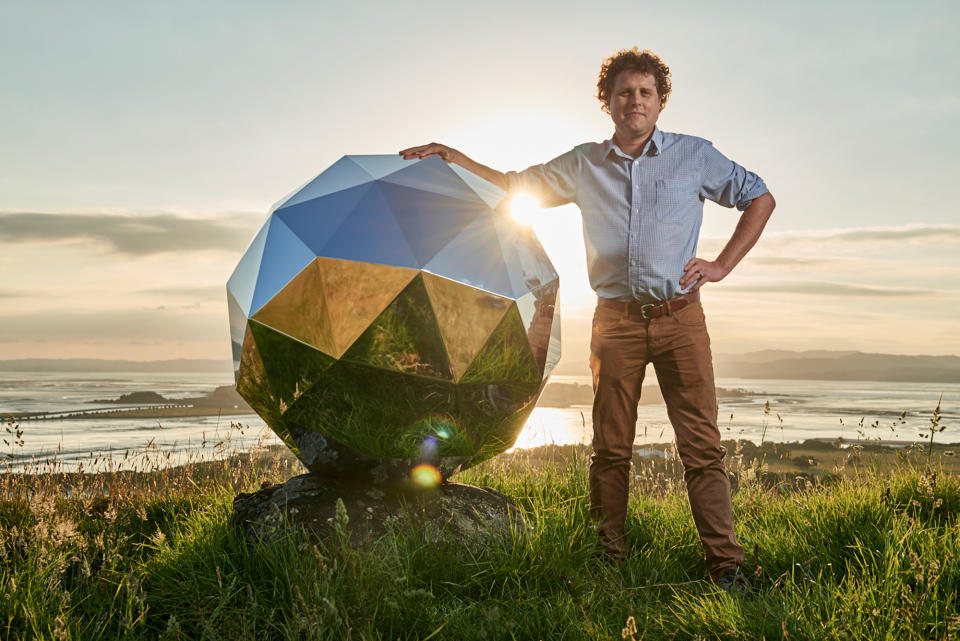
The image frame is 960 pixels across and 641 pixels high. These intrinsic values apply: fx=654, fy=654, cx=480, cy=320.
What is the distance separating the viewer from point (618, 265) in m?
4.64

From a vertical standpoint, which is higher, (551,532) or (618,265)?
(618,265)

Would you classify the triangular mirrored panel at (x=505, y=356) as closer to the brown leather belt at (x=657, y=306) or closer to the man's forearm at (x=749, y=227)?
the brown leather belt at (x=657, y=306)

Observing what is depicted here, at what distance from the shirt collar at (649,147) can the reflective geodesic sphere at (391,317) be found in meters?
0.98

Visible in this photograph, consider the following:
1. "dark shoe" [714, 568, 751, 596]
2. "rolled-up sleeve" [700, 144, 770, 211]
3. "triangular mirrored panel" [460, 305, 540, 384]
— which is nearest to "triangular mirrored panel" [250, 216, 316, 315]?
"triangular mirrored panel" [460, 305, 540, 384]

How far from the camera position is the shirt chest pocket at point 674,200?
462cm

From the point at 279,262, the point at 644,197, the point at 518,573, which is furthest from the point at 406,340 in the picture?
the point at 644,197

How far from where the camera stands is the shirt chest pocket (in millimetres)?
4617

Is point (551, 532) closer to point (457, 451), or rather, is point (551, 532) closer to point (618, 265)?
point (457, 451)

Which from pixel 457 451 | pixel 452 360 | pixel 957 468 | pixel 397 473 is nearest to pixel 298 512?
pixel 397 473

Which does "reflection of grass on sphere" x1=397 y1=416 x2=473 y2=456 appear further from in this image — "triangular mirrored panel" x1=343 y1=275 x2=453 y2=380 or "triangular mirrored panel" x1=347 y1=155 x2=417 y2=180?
"triangular mirrored panel" x1=347 y1=155 x2=417 y2=180

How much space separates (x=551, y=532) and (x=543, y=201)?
2415 mm

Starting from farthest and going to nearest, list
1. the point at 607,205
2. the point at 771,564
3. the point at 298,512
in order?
the point at 607,205, the point at 771,564, the point at 298,512

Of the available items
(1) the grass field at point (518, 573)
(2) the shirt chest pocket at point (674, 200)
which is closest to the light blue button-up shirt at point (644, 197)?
(2) the shirt chest pocket at point (674, 200)

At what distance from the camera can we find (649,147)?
4.72 meters
